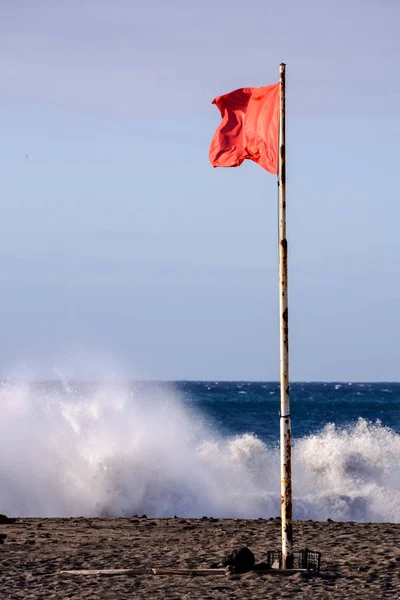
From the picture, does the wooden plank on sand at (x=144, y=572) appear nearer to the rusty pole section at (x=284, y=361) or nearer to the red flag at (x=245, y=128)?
the rusty pole section at (x=284, y=361)

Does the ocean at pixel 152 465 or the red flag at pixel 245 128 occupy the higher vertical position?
the red flag at pixel 245 128

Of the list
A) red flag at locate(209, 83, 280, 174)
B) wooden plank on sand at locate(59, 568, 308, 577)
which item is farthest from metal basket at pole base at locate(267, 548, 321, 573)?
red flag at locate(209, 83, 280, 174)

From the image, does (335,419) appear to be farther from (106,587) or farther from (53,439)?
(106,587)

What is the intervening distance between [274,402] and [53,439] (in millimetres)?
58023

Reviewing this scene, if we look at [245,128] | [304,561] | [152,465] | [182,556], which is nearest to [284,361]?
[304,561]

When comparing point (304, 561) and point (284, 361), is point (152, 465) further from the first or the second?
point (284, 361)

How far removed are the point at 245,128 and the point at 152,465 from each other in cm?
1258

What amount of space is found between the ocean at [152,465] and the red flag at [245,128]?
1088 cm

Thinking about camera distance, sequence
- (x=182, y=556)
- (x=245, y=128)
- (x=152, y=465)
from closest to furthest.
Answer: (x=245, y=128) < (x=182, y=556) < (x=152, y=465)

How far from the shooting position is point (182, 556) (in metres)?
15.3

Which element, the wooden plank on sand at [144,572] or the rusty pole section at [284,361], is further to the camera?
the wooden plank on sand at [144,572]

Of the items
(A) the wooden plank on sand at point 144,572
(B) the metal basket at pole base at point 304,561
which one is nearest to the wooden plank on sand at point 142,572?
(A) the wooden plank on sand at point 144,572


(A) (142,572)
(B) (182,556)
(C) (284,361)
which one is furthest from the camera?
(B) (182,556)

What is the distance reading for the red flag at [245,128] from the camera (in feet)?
46.4
